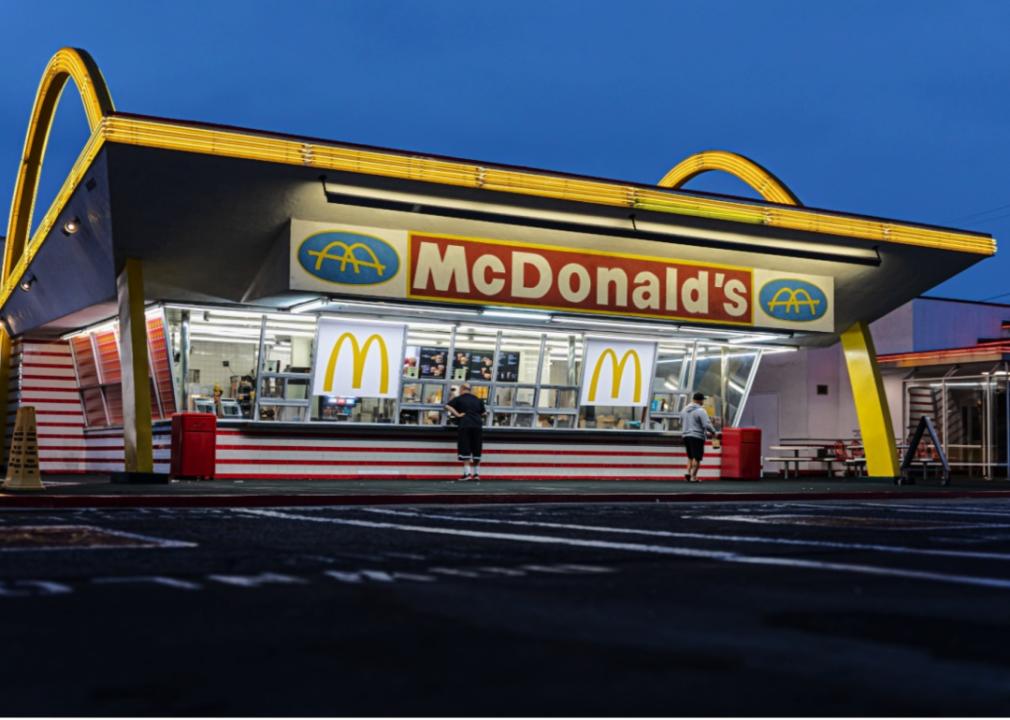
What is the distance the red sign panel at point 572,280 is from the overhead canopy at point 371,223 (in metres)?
0.09

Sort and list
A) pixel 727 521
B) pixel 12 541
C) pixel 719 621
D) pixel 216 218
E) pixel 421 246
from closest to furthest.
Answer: pixel 719 621 < pixel 12 541 < pixel 727 521 < pixel 216 218 < pixel 421 246

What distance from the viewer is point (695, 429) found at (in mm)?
25359

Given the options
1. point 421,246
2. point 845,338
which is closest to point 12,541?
point 421,246

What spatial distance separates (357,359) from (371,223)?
346 centimetres

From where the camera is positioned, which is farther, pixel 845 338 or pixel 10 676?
pixel 845 338

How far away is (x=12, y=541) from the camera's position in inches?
343

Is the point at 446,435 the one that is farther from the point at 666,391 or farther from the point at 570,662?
the point at 570,662

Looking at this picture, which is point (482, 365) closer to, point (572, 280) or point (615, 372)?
point (615, 372)

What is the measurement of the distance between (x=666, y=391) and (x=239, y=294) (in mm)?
9967

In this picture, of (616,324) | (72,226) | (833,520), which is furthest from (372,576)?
(616,324)

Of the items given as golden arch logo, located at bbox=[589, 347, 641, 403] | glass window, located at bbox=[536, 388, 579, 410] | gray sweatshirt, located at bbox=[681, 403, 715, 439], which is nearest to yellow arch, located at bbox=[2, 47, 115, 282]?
glass window, located at bbox=[536, 388, 579, 410]

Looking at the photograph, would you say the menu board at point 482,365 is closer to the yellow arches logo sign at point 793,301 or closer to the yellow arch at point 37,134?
the yellow arches logo sign at point 793,301

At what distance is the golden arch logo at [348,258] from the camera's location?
2127 centimetres

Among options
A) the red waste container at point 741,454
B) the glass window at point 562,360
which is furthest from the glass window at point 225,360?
the red waste container at point 741,454
